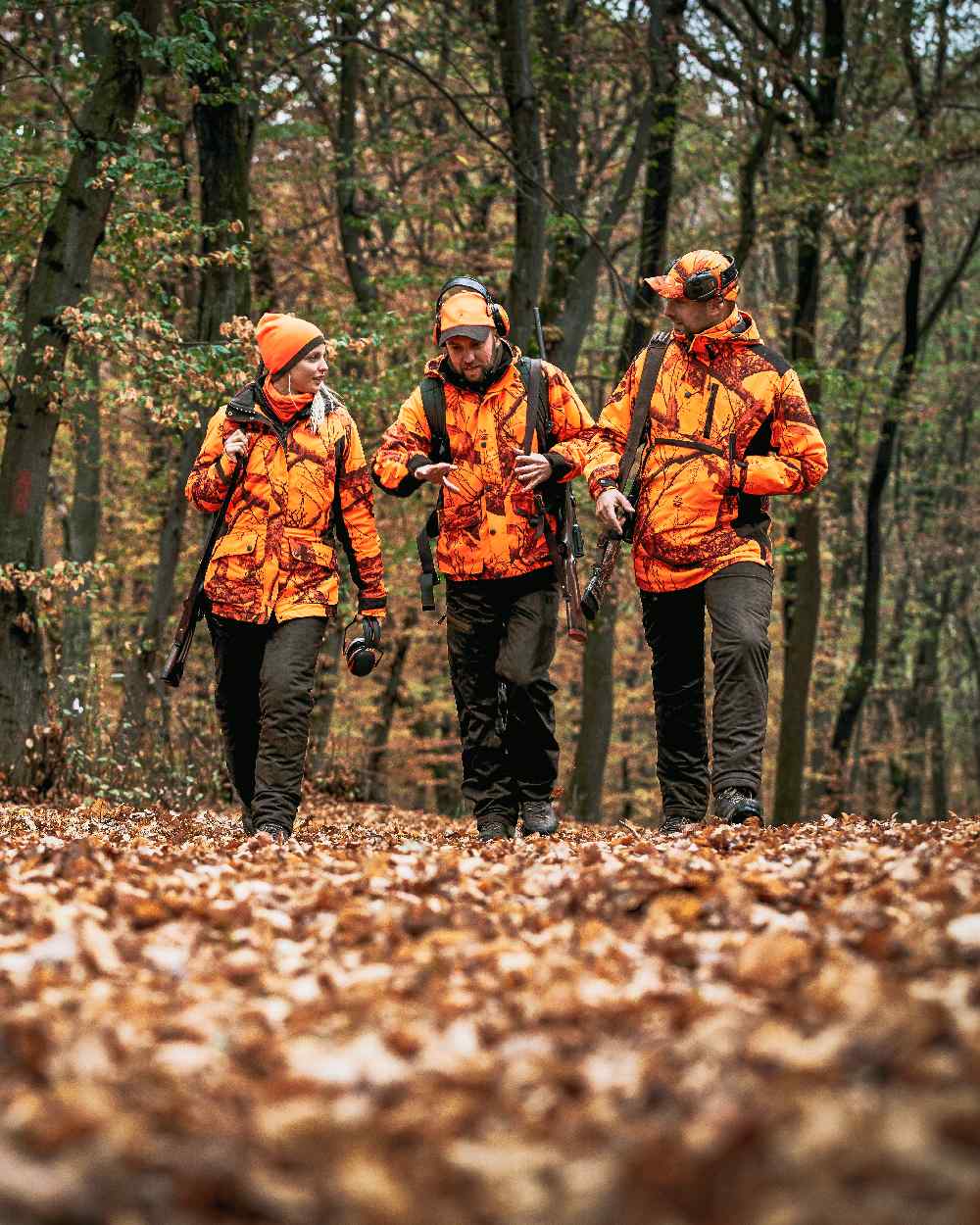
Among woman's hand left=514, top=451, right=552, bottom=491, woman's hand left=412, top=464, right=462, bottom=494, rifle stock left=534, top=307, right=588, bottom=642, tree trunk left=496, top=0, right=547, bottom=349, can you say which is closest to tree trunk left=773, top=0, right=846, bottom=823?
tree trunk left=496, top=0, right=547, bottom=349

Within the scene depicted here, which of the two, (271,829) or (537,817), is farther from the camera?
(537,817)

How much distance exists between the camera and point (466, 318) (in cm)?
730

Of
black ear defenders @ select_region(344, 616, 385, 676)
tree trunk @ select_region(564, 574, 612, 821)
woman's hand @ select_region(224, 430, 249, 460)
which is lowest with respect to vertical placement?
tree trunk @ select_region(564, 574, 612, 821)

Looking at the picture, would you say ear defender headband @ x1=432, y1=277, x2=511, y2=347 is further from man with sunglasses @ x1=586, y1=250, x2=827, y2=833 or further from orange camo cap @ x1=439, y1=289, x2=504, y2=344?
man with sunglasses @ x1=586, y1=250, x2=827, y2=833

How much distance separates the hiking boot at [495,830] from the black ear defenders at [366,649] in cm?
98

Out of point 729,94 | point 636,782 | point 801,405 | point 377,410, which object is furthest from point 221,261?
point 636,782

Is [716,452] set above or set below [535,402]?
below

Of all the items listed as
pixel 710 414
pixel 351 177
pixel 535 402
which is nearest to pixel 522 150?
pixel 351 177

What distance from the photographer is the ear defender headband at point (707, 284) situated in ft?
23.9

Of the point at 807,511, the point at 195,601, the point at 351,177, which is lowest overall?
the point at 195,601

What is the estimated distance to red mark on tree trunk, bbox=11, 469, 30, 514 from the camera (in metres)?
11.7

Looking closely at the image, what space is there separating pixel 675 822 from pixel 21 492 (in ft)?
21.2

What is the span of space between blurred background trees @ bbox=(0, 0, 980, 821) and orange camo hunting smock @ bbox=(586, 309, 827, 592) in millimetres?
5228

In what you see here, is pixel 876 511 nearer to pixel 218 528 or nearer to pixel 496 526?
pixel 496 526
